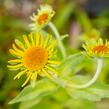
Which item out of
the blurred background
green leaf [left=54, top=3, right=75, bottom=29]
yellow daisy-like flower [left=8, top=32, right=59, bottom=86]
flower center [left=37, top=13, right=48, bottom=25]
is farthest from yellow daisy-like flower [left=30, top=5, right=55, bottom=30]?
green leaf [left=54, top=3, right=75, bottom=29]

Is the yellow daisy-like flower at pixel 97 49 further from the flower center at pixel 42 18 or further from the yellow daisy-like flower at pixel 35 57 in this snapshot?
the flower center at pixel 42 18

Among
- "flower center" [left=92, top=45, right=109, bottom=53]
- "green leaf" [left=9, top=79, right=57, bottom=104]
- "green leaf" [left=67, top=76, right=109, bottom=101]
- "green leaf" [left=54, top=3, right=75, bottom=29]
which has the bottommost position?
"green leaf" [left=67, top=76, right=109, bottom=101]

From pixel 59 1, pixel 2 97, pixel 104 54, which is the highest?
pixel 59 1

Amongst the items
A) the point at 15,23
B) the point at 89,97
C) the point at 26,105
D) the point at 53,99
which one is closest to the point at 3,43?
the point at 15,23

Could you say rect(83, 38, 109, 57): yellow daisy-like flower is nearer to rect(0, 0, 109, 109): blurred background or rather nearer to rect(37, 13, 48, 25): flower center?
rect(37, 13, 48, 25): flower center

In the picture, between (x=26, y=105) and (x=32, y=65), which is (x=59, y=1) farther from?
(x=32, y=65)

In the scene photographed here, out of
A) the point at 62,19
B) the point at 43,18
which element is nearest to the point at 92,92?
the point at 43,18
